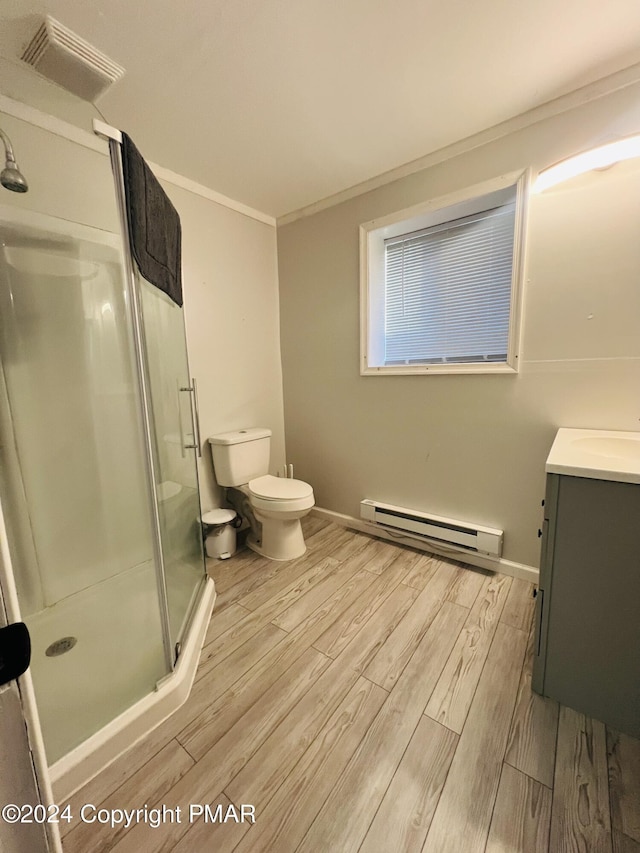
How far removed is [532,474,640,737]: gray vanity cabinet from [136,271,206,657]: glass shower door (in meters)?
1.38

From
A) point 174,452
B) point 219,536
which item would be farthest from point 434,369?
point 219,536

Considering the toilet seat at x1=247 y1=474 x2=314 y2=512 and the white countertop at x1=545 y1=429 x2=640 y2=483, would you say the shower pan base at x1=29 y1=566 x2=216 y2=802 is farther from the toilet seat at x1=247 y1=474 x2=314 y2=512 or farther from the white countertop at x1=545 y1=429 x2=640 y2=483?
the white countertop at x1=545 y1=429 x2=640 y2=483

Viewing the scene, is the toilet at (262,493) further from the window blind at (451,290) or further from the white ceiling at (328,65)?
the white ceiling at (328,65)

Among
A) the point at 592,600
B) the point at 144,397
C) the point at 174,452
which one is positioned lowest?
the point at 592,600

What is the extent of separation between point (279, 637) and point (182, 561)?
0.56 m

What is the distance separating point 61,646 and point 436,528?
74.9 inches

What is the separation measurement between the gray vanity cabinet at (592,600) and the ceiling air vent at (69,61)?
2.18 m

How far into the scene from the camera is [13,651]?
39cm

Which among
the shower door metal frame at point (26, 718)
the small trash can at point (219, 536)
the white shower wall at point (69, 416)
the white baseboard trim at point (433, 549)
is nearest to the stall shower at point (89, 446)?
the white shower wall at point (69, 416)

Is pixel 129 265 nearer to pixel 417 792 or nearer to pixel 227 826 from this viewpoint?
pixel 227 826

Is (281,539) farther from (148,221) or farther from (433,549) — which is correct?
(148,221)

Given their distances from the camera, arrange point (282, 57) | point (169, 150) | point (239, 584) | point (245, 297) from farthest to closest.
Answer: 1. point (245, 297)
2. point (239, 584)
3. point (169, 150)
4. point (282, 57)

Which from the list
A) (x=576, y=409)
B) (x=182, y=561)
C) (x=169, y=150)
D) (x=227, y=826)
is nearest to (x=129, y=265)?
(x=169, y=150)

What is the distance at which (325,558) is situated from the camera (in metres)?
2.12
